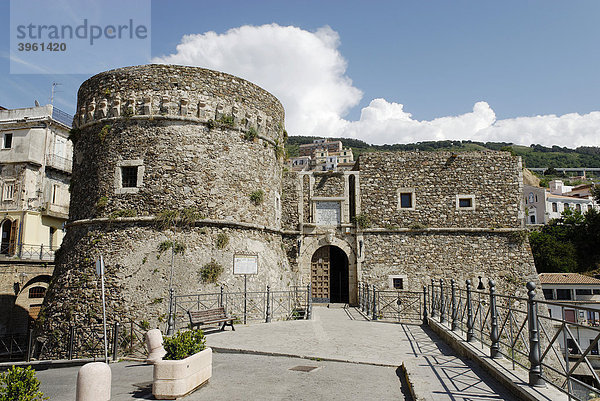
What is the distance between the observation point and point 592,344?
14.0 ft

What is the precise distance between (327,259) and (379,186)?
14.1ft

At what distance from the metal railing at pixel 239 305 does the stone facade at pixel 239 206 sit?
375mm

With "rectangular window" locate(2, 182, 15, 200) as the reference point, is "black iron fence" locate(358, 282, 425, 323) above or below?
below

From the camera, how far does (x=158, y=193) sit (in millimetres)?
14406

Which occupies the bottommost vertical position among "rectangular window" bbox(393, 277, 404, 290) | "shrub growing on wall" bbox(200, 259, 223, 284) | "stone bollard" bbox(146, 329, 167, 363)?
"stone bollard" bbox(146, 329, 167, 363)

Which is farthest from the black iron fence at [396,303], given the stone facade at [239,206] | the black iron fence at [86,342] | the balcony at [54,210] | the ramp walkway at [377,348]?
the balcony at [54,210]

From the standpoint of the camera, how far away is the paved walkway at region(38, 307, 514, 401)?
19.6 feet

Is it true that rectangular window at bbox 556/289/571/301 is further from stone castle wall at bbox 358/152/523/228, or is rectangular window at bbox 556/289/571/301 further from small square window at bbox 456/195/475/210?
small square window at bbox 456/195/475/210

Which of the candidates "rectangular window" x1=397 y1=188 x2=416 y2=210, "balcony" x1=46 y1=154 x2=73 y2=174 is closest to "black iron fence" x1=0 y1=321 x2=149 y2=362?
"rectangular window" x1=397 y1=188 x2=416 y2=210

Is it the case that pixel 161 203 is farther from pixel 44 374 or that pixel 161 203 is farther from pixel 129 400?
pixel 129 400

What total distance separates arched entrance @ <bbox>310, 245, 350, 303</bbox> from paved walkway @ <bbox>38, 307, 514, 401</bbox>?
7.63m

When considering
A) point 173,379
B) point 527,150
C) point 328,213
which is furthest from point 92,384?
point 527,150

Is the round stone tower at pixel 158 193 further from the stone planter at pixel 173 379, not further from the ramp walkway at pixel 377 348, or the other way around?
the stone planter at pixel 173 379

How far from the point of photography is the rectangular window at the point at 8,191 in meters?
26.3
